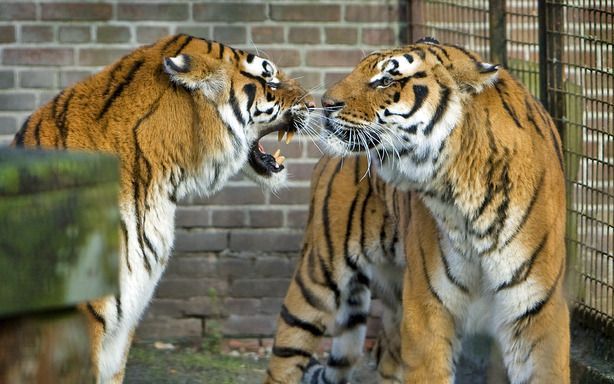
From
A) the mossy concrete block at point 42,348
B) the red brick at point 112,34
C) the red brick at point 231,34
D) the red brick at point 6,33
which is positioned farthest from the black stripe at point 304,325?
the mossy concrete block at point 42,348

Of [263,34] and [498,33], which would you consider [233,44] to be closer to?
[263,34]

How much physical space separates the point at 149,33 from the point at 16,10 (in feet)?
2.54

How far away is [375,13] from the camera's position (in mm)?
6652

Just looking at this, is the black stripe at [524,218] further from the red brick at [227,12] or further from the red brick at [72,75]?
the red brick at [72,75]

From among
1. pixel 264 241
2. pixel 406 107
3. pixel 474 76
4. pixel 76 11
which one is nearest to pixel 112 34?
pixel 76 11

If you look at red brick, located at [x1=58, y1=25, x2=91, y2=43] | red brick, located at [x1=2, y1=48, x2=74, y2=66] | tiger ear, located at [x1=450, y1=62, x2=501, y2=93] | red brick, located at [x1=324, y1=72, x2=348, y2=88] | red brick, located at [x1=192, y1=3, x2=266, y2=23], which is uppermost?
red brick, located at [x1=192, y1=3, x2=266, y2=23]

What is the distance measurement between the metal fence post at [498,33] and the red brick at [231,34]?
1.53 meters

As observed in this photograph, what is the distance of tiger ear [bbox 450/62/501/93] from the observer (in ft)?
14.0

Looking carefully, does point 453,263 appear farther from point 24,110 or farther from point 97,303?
point 24,110

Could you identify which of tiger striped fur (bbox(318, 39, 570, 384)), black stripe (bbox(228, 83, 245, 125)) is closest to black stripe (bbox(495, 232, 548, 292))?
tiger striped fur (bbox(318, 39, 570, 384))

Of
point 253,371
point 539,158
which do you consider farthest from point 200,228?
point 539,158

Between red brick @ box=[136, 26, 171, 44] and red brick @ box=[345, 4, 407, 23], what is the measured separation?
108 cm

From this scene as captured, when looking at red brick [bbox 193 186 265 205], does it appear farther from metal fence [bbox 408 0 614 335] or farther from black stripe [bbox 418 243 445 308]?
black stripe [bbox 418 243 445 308]

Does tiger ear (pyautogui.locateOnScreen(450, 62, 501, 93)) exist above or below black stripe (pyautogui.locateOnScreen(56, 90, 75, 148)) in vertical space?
above
